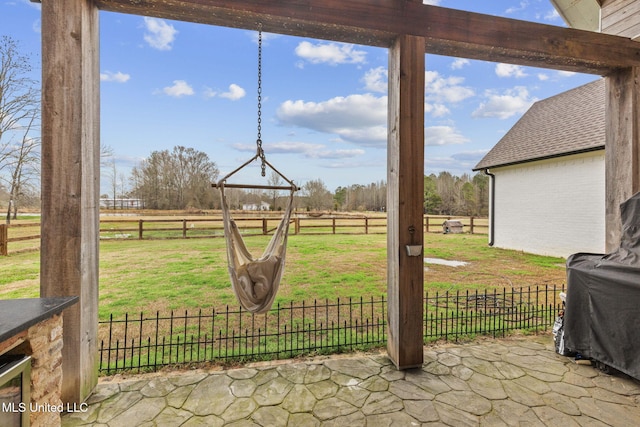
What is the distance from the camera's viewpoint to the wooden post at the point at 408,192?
2.22m

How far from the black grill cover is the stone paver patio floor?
20 centimetres

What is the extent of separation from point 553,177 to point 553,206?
728 millimetres

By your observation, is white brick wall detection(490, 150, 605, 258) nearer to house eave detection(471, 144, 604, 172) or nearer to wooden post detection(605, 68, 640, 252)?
house eave detection(471, 144, 604, 172)

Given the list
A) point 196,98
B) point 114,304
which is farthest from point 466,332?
point 196,98

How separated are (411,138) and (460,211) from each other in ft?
44.1

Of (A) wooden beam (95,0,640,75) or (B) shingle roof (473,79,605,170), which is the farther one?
(B) shingle roof (473,79,605,170)

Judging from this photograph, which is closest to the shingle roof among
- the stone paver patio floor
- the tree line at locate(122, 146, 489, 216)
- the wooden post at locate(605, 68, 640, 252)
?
the wooden post at locate(605, 68, 640, 252)

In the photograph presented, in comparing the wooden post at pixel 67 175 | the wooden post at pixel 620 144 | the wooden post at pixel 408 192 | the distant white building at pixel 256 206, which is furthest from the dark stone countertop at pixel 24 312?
the wooden post at pixel 620 144

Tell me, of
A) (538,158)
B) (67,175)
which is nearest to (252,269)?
(67,175)

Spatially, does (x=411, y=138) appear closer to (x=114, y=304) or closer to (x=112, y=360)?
(x=112, y=360)

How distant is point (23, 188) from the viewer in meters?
5.70

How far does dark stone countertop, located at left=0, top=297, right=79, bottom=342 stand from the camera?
3.29 ft

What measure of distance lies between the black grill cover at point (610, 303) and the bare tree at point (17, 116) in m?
8.25

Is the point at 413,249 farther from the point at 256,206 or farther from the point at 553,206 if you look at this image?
the point at 553,206
